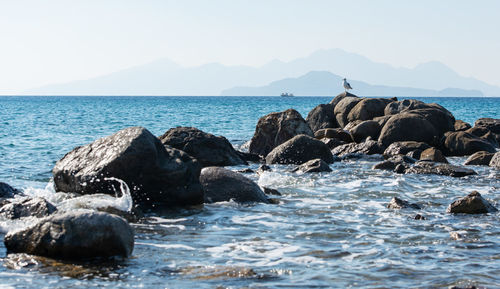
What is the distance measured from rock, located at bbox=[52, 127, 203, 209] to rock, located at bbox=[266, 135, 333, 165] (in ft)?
25.4

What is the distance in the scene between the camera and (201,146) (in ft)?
59.3

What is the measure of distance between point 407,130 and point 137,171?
13975 mm

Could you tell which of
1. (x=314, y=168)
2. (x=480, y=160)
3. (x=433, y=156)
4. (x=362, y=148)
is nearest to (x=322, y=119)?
(x=362, y=148)

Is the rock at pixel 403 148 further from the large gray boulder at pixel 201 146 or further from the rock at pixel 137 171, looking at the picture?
the rock at pixel 137 171

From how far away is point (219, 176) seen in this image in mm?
12469

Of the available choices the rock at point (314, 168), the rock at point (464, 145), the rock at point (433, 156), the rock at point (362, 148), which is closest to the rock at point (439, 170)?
the rock at point (433, 156)

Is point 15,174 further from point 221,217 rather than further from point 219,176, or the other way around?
point 221,217

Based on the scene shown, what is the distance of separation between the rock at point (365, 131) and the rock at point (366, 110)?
239 cm

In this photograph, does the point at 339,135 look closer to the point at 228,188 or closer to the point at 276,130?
the point at 276,130

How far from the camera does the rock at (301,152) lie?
1905 centimetres

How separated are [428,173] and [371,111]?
10048 mm

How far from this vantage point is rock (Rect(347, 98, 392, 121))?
86.1ft

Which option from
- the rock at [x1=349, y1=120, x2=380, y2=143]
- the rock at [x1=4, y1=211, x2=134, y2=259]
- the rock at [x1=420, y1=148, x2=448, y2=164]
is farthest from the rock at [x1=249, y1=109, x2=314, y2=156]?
the rock at [x1=4, y1=211, x2=134, y2=259]

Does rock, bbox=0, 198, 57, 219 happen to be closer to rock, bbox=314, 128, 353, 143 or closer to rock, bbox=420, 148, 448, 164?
rock, bbox=420, 148, 448, 164
